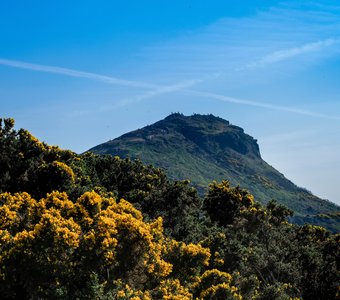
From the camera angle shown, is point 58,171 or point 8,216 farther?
point 58,171

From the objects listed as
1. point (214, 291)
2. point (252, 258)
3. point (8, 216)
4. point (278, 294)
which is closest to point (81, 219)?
point (8, 216)

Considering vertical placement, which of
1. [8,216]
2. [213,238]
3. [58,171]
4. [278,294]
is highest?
[58,171]

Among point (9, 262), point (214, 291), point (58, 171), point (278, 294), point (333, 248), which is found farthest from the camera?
point (333, 248)

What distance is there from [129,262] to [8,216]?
8708mm

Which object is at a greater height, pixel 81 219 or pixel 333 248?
pixel 81 219

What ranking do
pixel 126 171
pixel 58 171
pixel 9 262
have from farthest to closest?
pixel 126 171
pixel 58 171
pixel 9 262

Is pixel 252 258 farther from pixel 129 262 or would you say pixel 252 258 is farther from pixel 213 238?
pixel 129 262

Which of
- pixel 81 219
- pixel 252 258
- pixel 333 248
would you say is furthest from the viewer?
pixel 333 248

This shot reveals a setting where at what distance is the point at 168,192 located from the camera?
5403 cm

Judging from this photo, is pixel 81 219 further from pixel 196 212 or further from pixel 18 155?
pixel 196 212

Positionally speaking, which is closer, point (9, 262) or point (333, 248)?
point (9, 262)

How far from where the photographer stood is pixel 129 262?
18375 millimetres

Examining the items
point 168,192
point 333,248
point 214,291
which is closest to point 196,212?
point 168,192

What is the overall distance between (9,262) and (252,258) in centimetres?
2224
